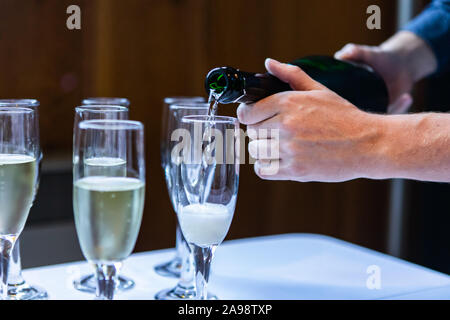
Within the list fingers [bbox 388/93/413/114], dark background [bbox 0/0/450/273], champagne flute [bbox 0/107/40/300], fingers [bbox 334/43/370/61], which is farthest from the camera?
dark background [bbox 0/0/450/273]

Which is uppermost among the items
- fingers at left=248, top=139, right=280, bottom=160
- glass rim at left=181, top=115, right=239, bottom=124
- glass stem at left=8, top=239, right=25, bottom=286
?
glass rim at left=181, top=115, right=239, bottom=124

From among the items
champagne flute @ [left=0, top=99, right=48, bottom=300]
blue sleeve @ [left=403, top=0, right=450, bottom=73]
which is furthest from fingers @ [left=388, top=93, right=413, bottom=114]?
champagne flute @ [left=0, top=99, right=48, bottom=300]

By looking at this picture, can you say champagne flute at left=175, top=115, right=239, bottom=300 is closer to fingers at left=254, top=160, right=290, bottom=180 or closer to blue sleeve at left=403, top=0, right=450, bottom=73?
fingers at left=254, top=160, right=290, bottom=180

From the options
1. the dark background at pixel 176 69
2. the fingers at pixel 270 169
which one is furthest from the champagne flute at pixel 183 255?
the dark background at pixel 176 69

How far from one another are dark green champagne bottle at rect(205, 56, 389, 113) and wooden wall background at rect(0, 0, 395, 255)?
1.29 metres

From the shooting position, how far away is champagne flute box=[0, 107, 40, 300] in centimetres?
80

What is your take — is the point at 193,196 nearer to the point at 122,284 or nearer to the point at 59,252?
the point at 122,284

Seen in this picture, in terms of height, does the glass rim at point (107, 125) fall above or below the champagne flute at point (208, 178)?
above

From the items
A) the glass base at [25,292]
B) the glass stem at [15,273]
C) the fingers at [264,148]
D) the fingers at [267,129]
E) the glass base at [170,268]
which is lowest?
the glass base at [170,268]

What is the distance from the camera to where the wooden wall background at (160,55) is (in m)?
2.39

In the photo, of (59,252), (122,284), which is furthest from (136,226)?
(59,252)

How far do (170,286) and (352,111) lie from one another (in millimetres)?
439

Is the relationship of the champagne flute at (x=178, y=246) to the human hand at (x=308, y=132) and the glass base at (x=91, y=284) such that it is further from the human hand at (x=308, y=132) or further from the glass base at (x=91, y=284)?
the human hand at (x=308, y=132)

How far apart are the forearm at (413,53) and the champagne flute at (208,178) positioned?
3.07 ft
